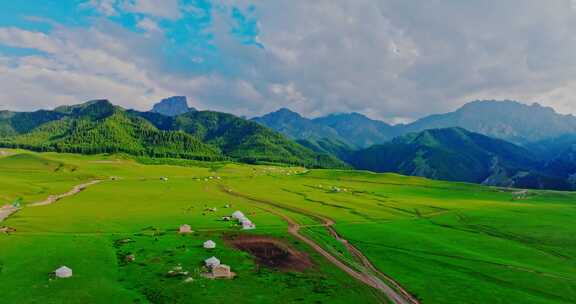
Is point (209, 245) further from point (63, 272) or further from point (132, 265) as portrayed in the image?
point (63, 272)

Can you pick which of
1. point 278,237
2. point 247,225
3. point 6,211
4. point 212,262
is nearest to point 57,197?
point 6,211

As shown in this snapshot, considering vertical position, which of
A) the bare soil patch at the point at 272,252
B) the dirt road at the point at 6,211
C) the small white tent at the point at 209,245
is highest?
the dirt road at the point at 6,211

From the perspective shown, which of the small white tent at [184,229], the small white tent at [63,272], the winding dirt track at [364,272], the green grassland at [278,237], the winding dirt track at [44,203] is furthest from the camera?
the winding dirt track at [44,203]

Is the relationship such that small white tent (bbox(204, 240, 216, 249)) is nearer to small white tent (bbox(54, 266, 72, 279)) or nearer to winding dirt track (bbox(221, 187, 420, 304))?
winding dirt track (bbox(221, 187, 420, 304))

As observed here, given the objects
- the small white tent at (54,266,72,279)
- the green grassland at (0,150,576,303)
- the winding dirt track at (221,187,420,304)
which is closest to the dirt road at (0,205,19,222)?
the green grassland at (0,150,576,303)

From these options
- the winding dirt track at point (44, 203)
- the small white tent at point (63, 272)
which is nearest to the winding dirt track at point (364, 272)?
the small white tent at point (63, 272)

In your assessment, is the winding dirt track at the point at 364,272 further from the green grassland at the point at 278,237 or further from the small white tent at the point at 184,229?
the small white tent at the point at 184,229
